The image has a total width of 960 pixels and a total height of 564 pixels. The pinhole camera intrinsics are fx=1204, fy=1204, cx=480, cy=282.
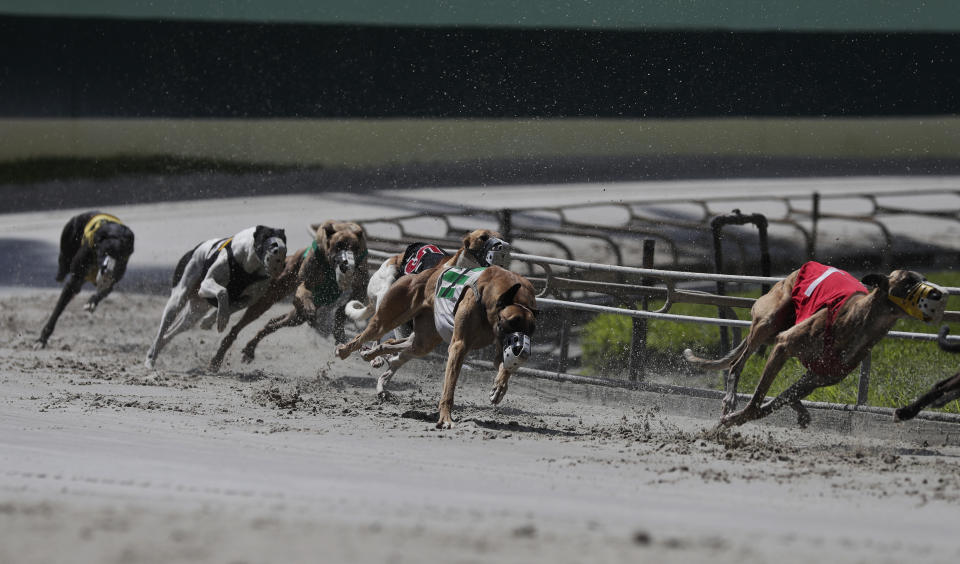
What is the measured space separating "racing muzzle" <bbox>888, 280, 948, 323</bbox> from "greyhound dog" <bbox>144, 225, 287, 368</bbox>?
392 cm

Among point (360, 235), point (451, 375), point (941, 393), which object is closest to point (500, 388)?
point (451, 375)

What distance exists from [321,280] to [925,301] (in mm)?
3743

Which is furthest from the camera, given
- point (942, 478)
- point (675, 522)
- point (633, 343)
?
point (633, 343)

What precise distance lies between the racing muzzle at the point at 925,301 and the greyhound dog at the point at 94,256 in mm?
5698

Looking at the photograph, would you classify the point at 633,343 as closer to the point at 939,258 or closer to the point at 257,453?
the point at 257,453

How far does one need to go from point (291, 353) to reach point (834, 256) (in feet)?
21.2

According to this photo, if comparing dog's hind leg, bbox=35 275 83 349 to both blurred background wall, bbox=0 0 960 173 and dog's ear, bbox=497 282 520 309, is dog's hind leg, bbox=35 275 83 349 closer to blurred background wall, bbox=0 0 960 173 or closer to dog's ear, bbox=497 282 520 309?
dog's ear, bbox=497 282 520 309

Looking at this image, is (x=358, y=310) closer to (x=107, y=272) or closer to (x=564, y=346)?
(x=564, y=346)

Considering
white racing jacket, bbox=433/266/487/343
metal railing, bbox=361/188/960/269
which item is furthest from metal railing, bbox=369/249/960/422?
metal railing, bbox=361/188/960/269

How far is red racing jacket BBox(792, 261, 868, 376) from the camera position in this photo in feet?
17.6

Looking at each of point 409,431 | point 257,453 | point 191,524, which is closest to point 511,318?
point 409,431

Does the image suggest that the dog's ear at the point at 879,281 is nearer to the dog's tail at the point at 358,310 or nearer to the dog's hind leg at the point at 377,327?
the dog's hind leg at the point at 377,327

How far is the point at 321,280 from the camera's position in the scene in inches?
294

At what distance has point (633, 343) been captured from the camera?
22.2 ft
